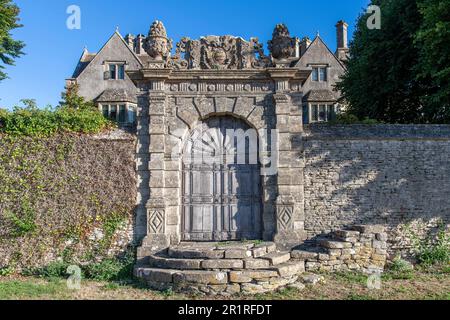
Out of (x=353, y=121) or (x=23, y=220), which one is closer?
(x=23, y=220)

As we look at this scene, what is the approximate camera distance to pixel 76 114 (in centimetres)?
885

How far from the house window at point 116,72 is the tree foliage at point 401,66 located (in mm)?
13590

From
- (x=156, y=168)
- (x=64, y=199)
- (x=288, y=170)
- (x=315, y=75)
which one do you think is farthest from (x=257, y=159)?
(x=315, y=75)

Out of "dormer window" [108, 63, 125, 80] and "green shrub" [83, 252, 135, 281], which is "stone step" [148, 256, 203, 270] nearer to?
"green shrub" [83, 252, 135, 281]

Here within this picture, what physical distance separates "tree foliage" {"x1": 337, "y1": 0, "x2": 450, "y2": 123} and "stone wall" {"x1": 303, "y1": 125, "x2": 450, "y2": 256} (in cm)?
265

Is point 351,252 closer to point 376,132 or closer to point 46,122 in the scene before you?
point 376,132

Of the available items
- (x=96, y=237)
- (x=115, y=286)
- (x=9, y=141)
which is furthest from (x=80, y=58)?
(x=115, y=286)

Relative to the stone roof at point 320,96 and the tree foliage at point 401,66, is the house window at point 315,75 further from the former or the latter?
the tree foliage at point 401,66

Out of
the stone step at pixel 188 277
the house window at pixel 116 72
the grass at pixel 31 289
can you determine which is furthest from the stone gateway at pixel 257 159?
the house window at pixel 116 72

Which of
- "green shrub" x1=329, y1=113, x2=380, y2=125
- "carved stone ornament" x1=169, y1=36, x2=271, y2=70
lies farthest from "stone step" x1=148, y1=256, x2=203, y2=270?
"green shrub" x1=329, y1=113, x2=380, y2=125

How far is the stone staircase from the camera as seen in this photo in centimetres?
688

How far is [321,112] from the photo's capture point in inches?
797

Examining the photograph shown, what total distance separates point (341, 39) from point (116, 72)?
15.5 m
